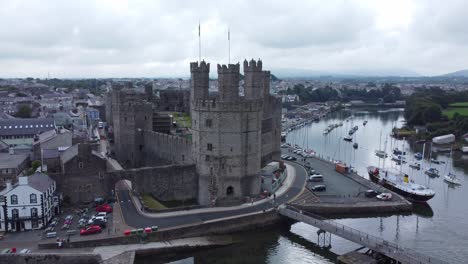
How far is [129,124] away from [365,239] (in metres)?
29.7

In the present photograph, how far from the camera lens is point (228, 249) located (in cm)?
3266

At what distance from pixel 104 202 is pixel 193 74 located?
1633cm

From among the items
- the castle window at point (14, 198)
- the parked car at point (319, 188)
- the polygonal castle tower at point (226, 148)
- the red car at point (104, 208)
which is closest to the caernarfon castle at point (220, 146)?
the polygonal castle tower at point (226, 148)

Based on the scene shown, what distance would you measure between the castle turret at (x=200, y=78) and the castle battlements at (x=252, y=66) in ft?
19.7

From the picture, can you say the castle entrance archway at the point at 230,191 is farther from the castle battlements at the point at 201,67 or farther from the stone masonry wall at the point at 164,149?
the castle battlements at the point at 201,67

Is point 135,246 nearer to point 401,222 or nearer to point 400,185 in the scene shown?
point 401,222

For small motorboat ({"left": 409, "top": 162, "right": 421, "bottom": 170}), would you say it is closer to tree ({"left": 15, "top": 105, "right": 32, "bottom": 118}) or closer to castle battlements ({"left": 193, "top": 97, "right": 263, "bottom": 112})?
castle battlements ({"left": 193, "top": 97, "right": 263, "bottom": 112})

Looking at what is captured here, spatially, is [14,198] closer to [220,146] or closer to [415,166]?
[220,146]

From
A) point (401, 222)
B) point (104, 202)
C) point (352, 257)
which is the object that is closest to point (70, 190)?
point (104, 202)

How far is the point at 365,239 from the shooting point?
31.5 m

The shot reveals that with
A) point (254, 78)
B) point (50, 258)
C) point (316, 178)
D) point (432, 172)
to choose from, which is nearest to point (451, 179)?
point (432, 172)

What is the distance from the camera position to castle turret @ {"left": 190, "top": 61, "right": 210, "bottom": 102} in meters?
45.8

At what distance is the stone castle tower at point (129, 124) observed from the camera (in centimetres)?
4981

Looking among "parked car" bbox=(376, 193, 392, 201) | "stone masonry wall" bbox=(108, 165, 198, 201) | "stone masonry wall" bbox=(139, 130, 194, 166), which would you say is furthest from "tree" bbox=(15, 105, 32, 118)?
"parked car" bbox=(376, 193, 392, 201)
